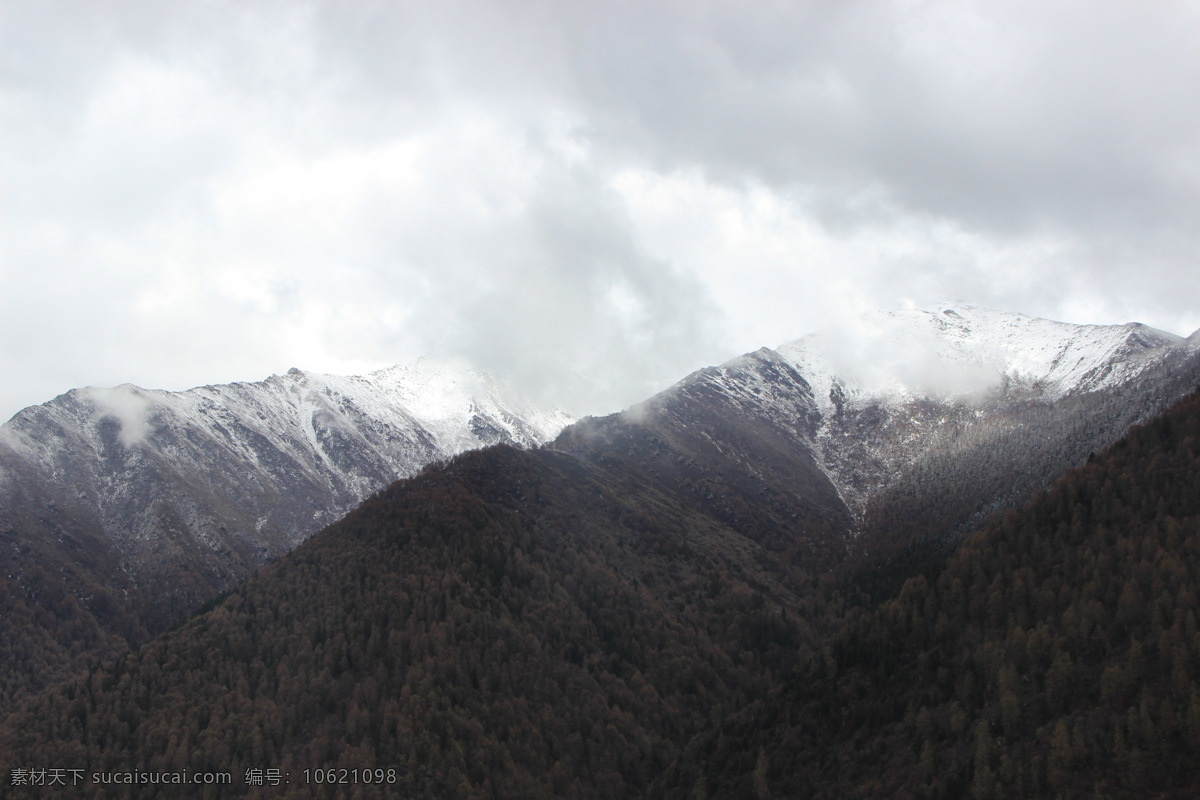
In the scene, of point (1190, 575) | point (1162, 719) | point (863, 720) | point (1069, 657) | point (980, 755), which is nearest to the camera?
point (1162, 719)

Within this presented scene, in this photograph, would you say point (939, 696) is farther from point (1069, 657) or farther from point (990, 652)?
point (1069, 657)

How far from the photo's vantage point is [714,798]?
644 ft

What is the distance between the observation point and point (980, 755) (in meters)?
159

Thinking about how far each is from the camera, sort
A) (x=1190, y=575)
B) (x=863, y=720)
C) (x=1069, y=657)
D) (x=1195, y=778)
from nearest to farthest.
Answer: (x=1195, y=778), (x=1069, y=657), (x=1190, y=575), (x=863, y=720)

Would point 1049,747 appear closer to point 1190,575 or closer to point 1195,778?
point 1195,778

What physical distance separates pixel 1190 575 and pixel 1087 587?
2115cm

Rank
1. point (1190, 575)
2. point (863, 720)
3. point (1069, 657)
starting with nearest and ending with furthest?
1. point (1069, 657)
2. point (1190, 575)
3. point (863, 720)

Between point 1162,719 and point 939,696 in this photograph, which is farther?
point 939,696

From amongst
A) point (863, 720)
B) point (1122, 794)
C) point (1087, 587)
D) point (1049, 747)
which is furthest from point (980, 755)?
point (1087, 587)

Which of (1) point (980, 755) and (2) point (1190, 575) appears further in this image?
(2) point (1190, 575)

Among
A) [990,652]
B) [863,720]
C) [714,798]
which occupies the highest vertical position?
[990,652]

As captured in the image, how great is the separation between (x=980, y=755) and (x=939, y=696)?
31139mm

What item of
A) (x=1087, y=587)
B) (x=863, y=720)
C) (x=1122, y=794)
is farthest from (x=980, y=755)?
(x=1087, y=587)

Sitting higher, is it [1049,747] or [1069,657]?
[1069,657]
